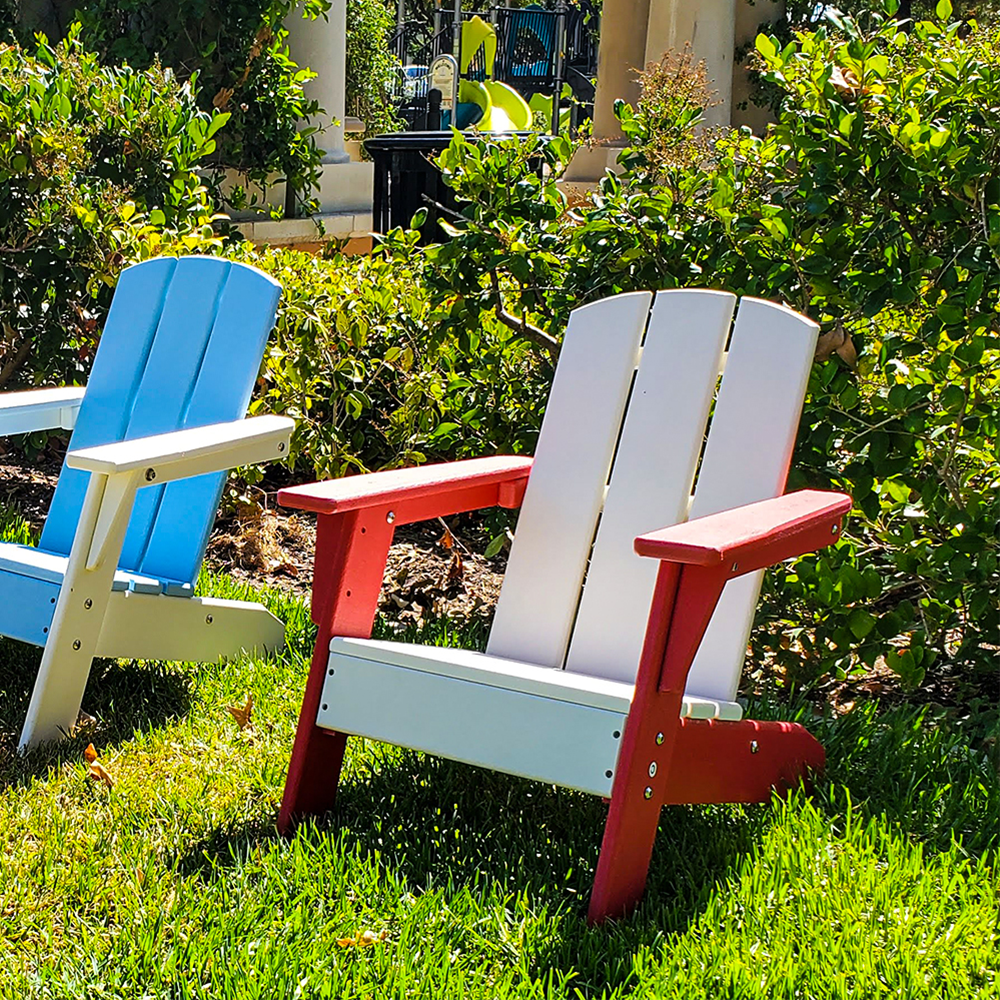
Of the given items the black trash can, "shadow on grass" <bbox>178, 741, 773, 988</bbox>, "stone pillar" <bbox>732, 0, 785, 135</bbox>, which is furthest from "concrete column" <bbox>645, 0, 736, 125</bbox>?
"shadow on grass" <bbox>178, 741, 773, 988</bbox>

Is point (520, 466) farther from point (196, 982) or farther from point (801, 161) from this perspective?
point (196, 982)

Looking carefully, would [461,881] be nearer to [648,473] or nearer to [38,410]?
[648,473]

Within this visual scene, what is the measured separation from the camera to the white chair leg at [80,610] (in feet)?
8.88

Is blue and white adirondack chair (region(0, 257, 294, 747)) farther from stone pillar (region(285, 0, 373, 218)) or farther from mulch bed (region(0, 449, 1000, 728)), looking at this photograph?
stone pillar (region(285, 0, 373, 218))

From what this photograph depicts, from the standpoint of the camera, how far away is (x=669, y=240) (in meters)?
3.19

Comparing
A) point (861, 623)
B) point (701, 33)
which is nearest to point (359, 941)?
point (861, 623)

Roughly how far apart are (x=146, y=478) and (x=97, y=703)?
27.1 inches

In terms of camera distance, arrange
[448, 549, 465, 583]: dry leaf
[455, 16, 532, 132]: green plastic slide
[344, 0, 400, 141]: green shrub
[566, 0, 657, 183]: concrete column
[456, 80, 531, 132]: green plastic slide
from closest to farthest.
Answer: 1. [448, 549, 465, 583]: dry leaf
2. [566, 0, 657, 183]: concrete column
3. [455, 16, 532, 132]: green plastic slide
4. [456, 80, 531, 132]: green plastic slide
5. [344, 0, 400, 141]: green shrub

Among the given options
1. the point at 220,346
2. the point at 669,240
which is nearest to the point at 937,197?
the point at 669,240

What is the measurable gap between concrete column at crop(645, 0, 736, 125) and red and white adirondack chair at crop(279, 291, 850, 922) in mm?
7529

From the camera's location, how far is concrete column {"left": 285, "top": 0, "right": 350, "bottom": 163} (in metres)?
7.84

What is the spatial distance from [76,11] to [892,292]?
5.79 meters

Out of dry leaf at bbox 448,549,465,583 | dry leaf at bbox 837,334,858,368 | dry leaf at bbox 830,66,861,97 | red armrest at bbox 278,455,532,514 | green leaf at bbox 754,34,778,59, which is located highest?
green leaf at bbox 754,34,778,59

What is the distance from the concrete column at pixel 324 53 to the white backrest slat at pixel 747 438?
18.8 feet
